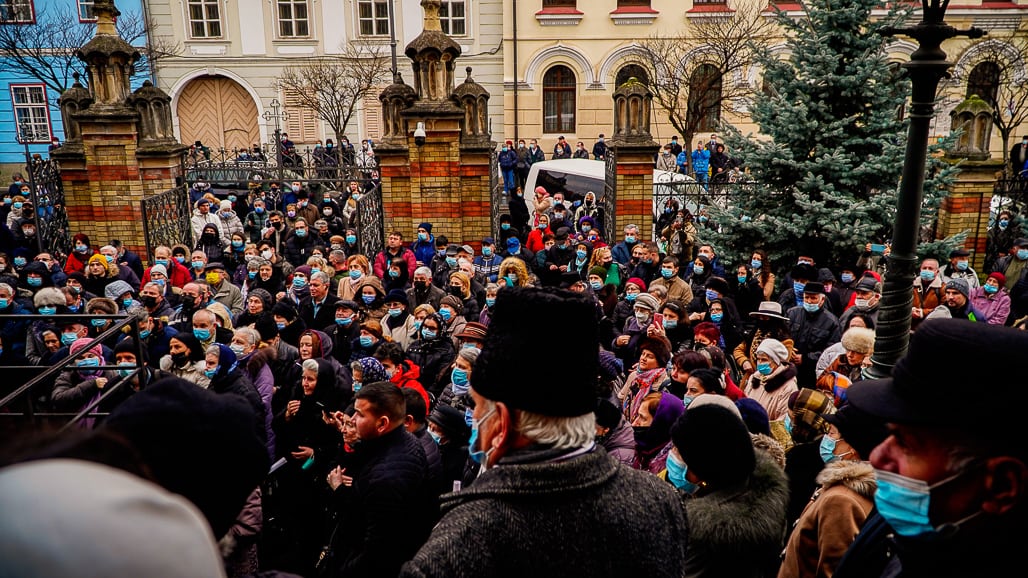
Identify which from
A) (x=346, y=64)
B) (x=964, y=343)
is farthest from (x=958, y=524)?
(x=346, y=64)

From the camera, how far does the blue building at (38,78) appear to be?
94.7 ft

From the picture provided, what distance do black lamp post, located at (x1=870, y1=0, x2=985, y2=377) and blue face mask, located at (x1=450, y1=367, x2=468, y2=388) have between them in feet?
10.4

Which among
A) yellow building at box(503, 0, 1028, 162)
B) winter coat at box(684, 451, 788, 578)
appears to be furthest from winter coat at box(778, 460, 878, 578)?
yellow building at box(503, 0, 1028, 162)

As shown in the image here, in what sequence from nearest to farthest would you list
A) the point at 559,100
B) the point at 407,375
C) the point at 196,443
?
the point at 196,443, the point at 407,375, the point at 559,100

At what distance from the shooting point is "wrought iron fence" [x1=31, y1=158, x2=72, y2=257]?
14.9 m

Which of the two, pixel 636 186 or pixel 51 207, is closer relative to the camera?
pixel 636 186

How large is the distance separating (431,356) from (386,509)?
4.06 m

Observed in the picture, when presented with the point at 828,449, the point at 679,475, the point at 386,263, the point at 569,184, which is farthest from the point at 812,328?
the point at 569,184

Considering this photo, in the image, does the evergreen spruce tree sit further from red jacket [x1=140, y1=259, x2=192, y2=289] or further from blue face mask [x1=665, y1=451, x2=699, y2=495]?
red jacket [x1=140, y1=259, x2=192, y2=289]

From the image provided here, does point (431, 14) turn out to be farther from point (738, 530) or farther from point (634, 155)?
point (738, 530)

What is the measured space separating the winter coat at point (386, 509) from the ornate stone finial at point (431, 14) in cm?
1008

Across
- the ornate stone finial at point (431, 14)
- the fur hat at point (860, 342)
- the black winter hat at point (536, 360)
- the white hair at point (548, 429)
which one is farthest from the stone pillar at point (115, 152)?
the white hair at point (548, 429)

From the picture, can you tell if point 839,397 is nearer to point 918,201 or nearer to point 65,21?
point 918,201

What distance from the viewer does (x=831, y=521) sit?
141 inches
